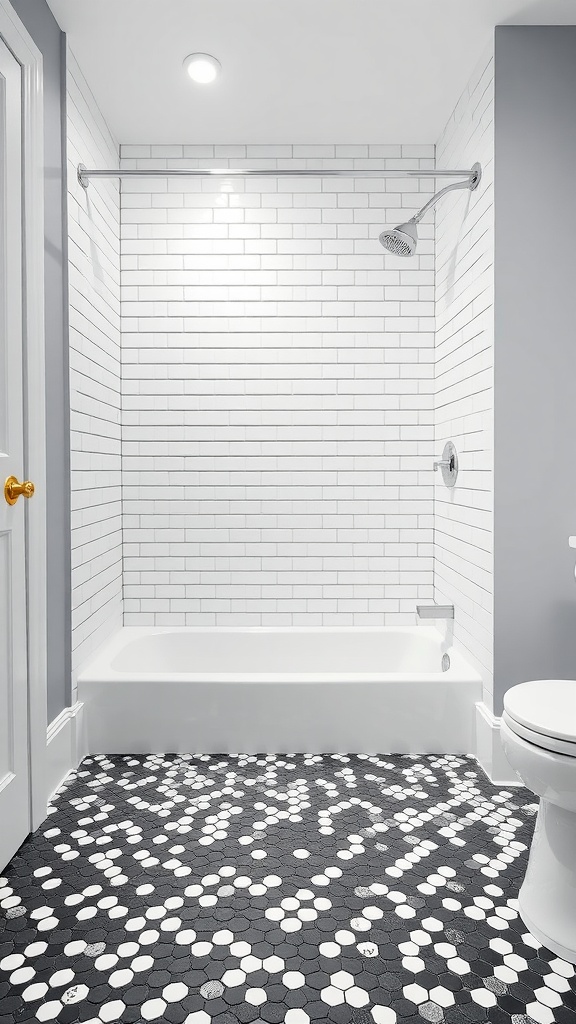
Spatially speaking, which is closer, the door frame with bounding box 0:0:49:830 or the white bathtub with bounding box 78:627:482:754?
the door frame with bounding box 0:0:49:830

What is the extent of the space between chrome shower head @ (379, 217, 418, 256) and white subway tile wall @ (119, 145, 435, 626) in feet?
2.18

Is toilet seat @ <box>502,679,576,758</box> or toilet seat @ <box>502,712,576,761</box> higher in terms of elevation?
toilet seat @ <box>502,679,576,758</box>

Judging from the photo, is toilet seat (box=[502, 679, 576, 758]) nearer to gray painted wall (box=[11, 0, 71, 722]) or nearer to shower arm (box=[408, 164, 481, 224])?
gray painted wall (box=[11, 0, 71, 722])

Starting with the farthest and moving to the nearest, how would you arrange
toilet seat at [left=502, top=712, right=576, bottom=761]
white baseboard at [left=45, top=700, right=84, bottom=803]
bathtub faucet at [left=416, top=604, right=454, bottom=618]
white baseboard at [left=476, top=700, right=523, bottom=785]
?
bathtub faucet at [left=416, top=604, right=454, bottom=618]
white baseboard at [left=476, top=700, right=523, bottom=785]
white baseboard at [left=45, top=700, right=84, bottom=803]
toilet seat at [left=502, top=712, right=576, bottom=761]

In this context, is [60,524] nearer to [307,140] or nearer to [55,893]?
[55,893]

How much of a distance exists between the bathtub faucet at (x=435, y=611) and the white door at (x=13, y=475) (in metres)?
1.62

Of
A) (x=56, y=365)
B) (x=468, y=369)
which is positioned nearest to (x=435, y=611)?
(x=468, y=369)

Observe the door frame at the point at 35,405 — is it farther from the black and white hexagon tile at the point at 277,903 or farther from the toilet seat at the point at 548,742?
the toilet seat at the point at 548,742

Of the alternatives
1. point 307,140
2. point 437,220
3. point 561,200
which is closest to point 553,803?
point 561,200

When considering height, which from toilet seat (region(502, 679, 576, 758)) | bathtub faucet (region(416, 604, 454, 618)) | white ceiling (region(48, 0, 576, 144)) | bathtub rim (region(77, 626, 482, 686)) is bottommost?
bathtub rim (region(77, 626, 482, 686))

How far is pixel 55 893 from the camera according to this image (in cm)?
172

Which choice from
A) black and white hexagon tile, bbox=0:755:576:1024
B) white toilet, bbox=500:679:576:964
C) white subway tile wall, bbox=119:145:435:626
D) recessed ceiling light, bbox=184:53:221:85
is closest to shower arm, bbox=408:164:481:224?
white subway tile wall, bbox=119:145:435:626

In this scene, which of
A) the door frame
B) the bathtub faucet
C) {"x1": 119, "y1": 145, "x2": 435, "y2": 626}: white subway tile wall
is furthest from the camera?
{"x1": 119, "y1": 145, "x2": 435, "y2": 626}: white subway tile wall

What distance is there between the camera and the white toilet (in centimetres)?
152
